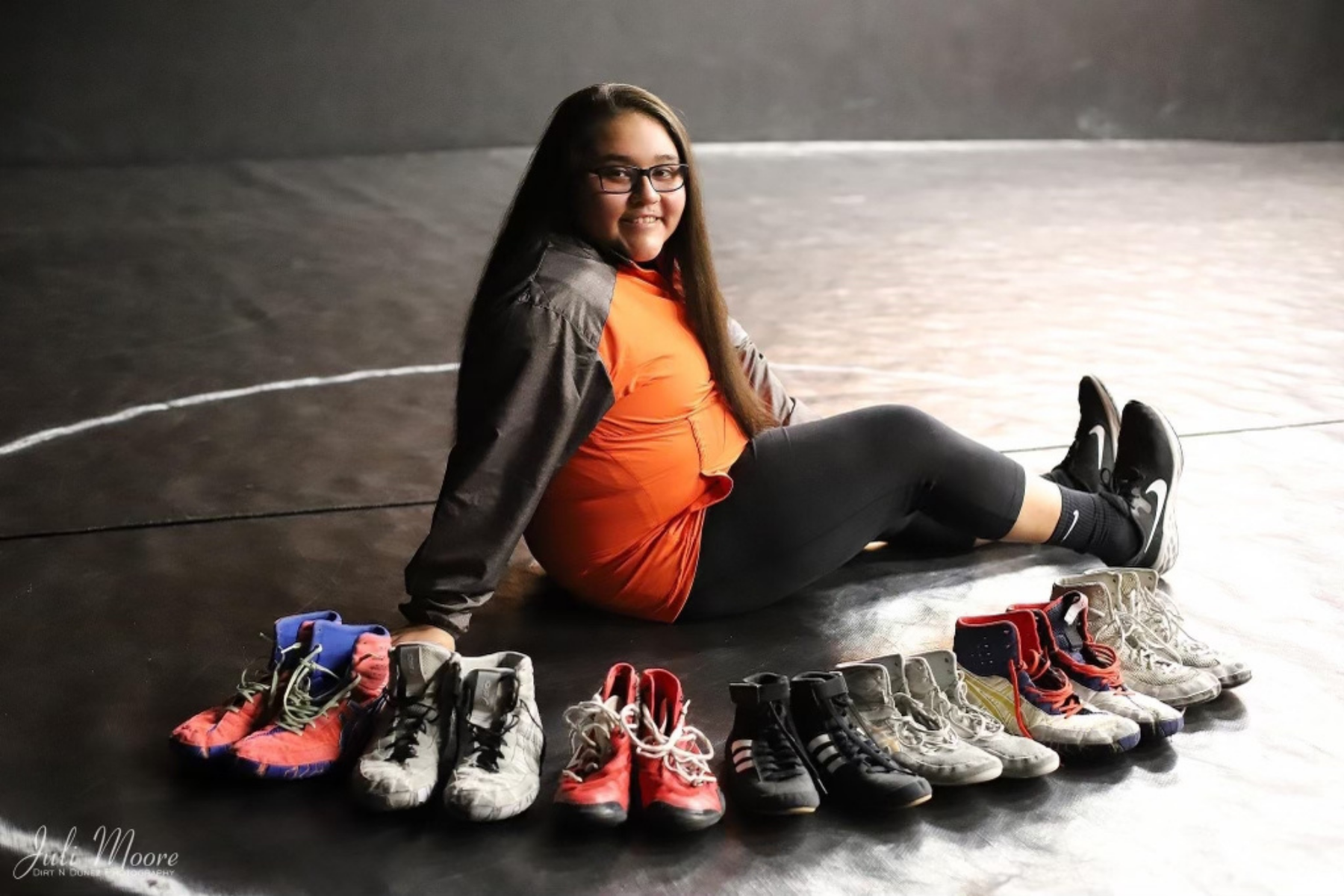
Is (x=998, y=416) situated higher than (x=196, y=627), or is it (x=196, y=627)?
(x=998, y=416)

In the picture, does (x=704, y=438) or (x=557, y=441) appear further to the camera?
(x=704, y=438)

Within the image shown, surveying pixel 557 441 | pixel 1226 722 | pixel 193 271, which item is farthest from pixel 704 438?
pixel 193 271

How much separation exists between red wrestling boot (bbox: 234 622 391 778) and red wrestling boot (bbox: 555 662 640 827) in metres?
0.32

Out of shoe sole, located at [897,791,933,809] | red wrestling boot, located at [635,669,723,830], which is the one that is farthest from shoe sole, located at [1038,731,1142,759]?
red wrestling boot, located at [635,669,723,830]

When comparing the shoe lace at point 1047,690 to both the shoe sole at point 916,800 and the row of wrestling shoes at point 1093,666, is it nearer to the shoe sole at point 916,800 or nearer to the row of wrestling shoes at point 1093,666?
the row of wrestling shoes at point 1093,666

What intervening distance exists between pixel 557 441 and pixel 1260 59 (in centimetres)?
778

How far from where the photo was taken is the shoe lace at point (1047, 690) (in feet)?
7.46

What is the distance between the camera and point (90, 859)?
2004mm

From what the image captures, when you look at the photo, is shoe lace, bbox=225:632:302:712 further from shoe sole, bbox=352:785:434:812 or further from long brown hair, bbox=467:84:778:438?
long brown hair, bbox=467:84:778:438

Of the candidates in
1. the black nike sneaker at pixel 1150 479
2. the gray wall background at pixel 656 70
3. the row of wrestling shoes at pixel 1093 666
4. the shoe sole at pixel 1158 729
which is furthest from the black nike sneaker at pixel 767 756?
the gray wall background at pixel 656 70

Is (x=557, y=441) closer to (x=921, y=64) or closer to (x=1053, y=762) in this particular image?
(x=1053, y=762)

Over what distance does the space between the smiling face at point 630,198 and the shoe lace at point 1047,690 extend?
93 cm

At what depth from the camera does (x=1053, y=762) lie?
7.09ft

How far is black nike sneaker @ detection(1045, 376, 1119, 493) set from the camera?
9.93 ft
